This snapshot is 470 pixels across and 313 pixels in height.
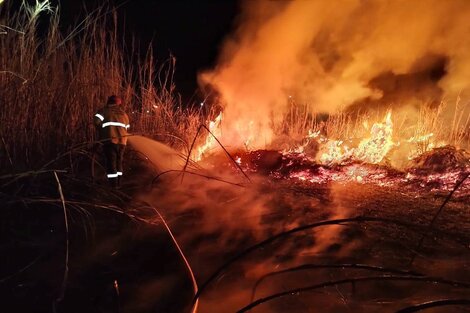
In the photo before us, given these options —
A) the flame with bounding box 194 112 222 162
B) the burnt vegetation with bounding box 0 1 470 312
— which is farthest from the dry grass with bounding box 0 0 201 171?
the flame with bounding box 194 112 222 162

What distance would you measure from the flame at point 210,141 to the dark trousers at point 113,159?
10.2 ft

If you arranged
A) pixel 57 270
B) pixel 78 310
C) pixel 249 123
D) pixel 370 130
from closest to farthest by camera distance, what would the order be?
pixel 78 310, pixel 57 270, pixel 370 130, pixel 249 123

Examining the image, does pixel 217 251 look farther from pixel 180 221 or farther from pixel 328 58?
pixel 328 58


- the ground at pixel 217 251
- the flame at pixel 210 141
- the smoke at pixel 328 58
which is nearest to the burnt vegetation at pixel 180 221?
the ground at pixel 217 251

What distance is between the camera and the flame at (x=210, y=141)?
9461mm

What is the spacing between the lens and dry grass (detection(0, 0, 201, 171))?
4555 millimetres

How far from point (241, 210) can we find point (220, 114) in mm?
5788

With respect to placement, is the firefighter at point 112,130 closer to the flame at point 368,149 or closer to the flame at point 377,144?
the flame at point 368,149

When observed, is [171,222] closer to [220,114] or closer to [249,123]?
[220,114]

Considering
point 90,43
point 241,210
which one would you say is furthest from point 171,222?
point 90,43

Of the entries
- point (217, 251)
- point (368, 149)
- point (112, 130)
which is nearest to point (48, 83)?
point (112, 130)

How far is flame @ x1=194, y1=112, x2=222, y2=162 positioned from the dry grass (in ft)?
7.13

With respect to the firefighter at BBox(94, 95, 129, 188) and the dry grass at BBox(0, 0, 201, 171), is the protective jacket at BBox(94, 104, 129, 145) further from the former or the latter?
the dry grass at BBox(0, 0, 201, 171)

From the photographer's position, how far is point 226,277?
3.21 meters
